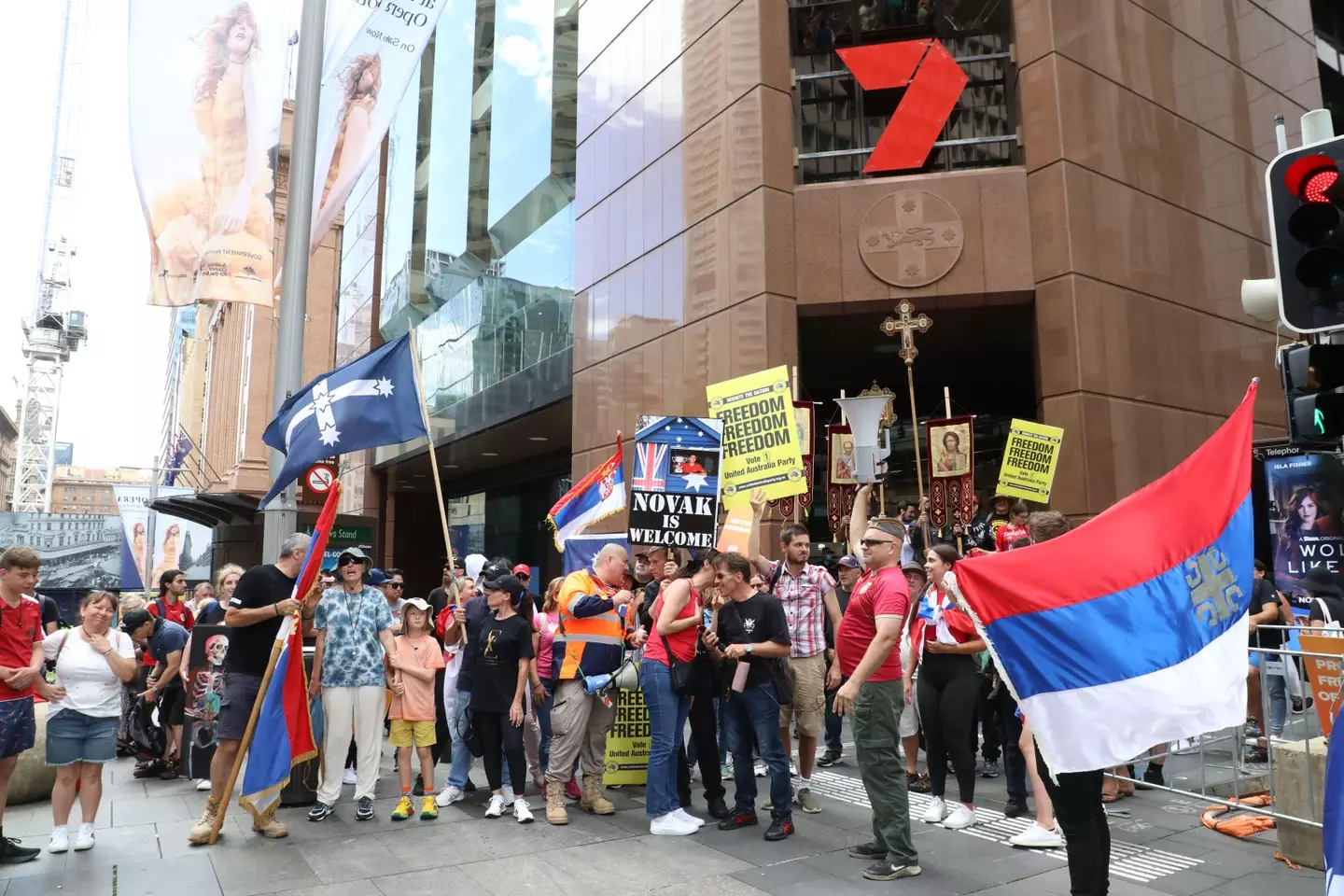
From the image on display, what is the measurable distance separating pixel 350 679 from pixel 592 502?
379 centimetres

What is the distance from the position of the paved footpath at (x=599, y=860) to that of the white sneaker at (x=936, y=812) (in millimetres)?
129

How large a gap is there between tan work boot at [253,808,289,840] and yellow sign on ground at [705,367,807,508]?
5285 mm

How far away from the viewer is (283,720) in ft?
21.7

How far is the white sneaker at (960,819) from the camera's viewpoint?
6.49 metres

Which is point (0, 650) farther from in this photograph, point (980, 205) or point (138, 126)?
point (980, 205)

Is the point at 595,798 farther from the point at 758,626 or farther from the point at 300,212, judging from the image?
the point at 300,212

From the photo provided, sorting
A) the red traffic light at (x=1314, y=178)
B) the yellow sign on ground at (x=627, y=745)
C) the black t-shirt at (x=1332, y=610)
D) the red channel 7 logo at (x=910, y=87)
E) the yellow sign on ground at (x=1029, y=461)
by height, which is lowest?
the yellow sign on ground at (x=627, y=745)

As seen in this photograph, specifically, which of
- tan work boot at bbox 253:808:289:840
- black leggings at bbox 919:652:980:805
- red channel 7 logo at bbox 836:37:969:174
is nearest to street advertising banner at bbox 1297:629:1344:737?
black leggings at bbox 919:652:980:805

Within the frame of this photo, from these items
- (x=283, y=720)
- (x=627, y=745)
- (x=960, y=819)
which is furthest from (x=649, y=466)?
(x=960, y=819)

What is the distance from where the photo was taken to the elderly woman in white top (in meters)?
6.10

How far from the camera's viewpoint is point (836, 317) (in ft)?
50.3

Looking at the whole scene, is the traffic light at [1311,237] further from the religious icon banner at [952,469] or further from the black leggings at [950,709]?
the religious icon banner at [952,469]

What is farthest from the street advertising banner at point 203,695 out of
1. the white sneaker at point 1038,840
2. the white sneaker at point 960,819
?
the white sneaker at point 1038,840

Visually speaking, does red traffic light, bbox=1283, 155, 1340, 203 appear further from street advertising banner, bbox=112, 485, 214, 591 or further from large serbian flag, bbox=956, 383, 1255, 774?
street advertising banner, bbox=112, 485, 214, 591
